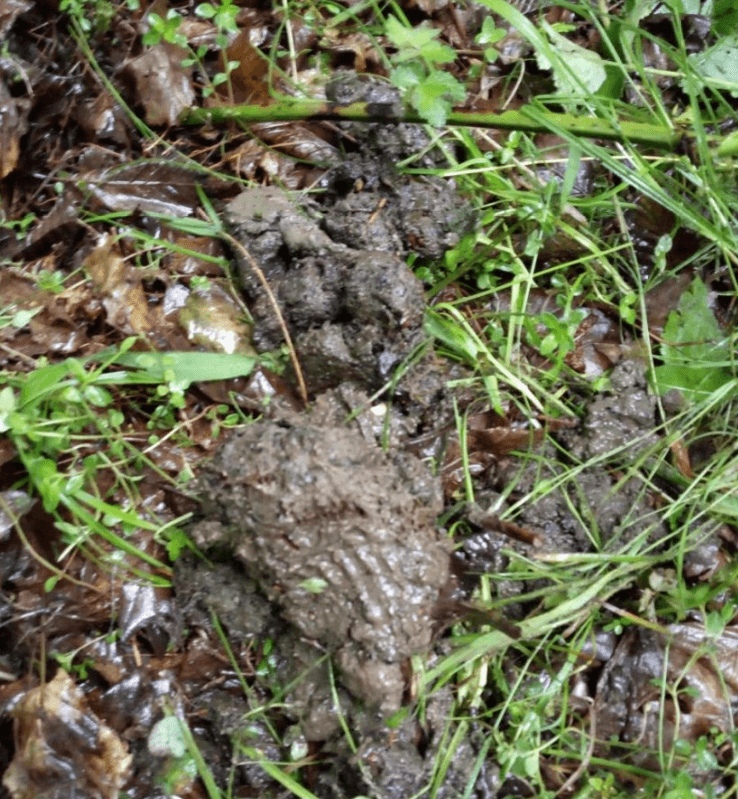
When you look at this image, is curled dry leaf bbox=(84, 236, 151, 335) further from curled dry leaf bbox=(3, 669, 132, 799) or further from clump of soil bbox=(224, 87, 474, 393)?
curled dry leaf bbox=(3, 669, 132, 799)

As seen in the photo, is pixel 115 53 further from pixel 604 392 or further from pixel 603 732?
pixel 603 732

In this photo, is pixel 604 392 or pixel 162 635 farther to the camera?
pixel 604 392

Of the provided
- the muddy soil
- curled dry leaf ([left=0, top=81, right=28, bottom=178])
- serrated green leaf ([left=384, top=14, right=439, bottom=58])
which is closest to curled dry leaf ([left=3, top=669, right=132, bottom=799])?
the muddy soil

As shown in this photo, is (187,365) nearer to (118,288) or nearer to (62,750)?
(118,288)

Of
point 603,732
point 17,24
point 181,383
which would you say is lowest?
point 603,732

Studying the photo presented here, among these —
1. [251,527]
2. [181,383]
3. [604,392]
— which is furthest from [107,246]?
[604,392]

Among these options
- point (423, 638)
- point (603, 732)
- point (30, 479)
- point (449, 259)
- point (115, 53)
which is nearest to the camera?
point (423, 638)

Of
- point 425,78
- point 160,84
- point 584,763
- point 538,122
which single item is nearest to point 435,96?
point 425,78

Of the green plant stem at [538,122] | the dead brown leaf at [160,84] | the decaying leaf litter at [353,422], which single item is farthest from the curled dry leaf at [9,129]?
the green plant stem at [538,122]
